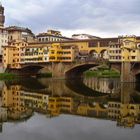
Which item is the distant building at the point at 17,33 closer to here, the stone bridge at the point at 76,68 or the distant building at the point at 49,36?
the distant building at the point at 49,36

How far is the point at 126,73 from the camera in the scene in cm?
5706

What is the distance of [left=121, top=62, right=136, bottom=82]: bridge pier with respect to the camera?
56.8m

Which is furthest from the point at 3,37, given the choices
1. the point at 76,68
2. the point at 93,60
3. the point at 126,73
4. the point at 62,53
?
the point at 126,73

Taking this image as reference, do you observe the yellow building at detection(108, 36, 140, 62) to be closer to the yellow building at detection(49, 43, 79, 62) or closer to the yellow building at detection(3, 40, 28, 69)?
the yellow building at detection(49, 43, 79, 62)

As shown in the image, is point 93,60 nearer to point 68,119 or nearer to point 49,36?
point 68,119

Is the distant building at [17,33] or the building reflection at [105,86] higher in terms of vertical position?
the distant building at [17,33]

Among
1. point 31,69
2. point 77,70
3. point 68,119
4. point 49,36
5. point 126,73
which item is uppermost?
point 49,36

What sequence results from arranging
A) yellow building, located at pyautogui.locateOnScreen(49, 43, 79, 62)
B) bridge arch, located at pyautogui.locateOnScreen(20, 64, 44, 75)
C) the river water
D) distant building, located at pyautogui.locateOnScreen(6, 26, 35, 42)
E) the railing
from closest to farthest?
the river water → the railing → yellow building, located at pyautogui.locateOnScreen(49, 43, 79, 62) → bridge arch, located at pyautogui.locateOnScreen(20, 64, 44, 75) → distant building, located at pyautogui.locateOnScreen(6, 26, 35, 42)

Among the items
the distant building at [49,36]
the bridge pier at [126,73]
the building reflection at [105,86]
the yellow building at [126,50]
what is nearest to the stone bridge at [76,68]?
the bridge pier at [126,73]

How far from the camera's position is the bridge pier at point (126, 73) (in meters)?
56.8

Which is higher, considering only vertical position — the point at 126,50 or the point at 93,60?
the point at 126,50

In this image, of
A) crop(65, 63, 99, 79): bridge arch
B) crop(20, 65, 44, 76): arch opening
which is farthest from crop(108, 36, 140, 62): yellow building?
crop(20, 65, 44, 76): arch opening

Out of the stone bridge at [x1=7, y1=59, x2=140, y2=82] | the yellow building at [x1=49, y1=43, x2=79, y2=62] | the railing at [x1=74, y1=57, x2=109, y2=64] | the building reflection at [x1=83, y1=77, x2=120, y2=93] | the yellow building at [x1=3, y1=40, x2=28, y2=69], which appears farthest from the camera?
the yellow building at [x1=3, y1=40, x2=28, y2=69]

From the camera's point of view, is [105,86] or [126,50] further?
[126,50]
